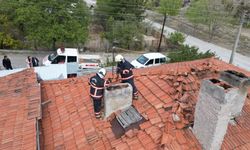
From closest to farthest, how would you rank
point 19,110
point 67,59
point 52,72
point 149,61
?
point 19,110, point 52,72, point 67,59, point 149,61

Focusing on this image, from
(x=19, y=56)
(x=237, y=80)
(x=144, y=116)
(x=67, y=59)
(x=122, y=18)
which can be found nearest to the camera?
(x=237, y=80)

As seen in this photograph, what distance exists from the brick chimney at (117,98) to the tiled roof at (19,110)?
1678mm

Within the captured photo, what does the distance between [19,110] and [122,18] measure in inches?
922

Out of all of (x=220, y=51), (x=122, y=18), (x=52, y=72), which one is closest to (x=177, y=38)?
(x=220, y=51)

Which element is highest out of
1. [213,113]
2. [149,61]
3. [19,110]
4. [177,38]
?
[213,113]

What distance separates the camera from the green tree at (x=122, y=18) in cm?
2575

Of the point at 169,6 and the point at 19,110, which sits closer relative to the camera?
the point at 19,110

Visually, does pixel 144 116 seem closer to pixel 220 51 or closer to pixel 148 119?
pixel 148 119

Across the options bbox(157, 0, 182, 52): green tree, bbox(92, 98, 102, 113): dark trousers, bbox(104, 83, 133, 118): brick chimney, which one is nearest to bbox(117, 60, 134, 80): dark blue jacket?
bbox(104, 83, 133, 118): brick chimney

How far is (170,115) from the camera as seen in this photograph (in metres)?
6.02

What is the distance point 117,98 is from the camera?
6.32 m

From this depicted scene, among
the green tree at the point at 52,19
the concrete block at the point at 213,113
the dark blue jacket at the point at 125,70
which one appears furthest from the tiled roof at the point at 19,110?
the green tree at the point at 52,19

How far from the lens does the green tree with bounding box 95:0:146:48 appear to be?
25750 millimetres

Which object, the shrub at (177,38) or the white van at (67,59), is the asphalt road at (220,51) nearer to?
the shrub at (177,38)
